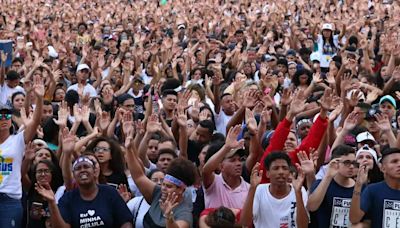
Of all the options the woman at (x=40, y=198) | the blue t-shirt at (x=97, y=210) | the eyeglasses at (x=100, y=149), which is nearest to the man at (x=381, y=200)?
the blue t-shirt at (x=97, y=210)

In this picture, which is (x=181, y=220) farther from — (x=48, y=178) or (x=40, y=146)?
(x=40, y=146)

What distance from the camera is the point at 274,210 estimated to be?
600 cm

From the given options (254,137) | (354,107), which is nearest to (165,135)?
(254,137)

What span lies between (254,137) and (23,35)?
883cm

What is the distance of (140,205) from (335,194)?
1390 millimetres

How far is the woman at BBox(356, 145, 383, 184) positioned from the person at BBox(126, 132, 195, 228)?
1299 mm

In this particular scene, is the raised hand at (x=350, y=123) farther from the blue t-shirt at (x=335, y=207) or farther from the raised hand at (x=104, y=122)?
the raised hand at (x=104, y=122)

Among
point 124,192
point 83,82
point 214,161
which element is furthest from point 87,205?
point 83,82

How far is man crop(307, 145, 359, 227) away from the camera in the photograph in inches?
236

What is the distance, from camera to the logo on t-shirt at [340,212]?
6.04 meters

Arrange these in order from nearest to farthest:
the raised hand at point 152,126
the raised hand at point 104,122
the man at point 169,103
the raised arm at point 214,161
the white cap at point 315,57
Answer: the raised arm at point 214,161, the raised hand at point 152,126, the raised hand at point 104,122, the man at point 169,103, the white cap at point 315,57

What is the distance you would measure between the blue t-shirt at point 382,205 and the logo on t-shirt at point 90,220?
179 centimetres

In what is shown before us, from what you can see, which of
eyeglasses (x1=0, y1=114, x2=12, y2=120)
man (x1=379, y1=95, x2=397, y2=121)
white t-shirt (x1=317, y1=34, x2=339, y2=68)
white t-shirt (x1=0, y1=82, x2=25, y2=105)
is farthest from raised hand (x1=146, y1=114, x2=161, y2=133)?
white t-shirt (x1=317, y1=34, x2=339, y2=68)

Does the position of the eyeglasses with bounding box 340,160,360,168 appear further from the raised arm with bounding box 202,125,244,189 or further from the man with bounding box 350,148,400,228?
the raised arm with bounding box 202,125,244,189
